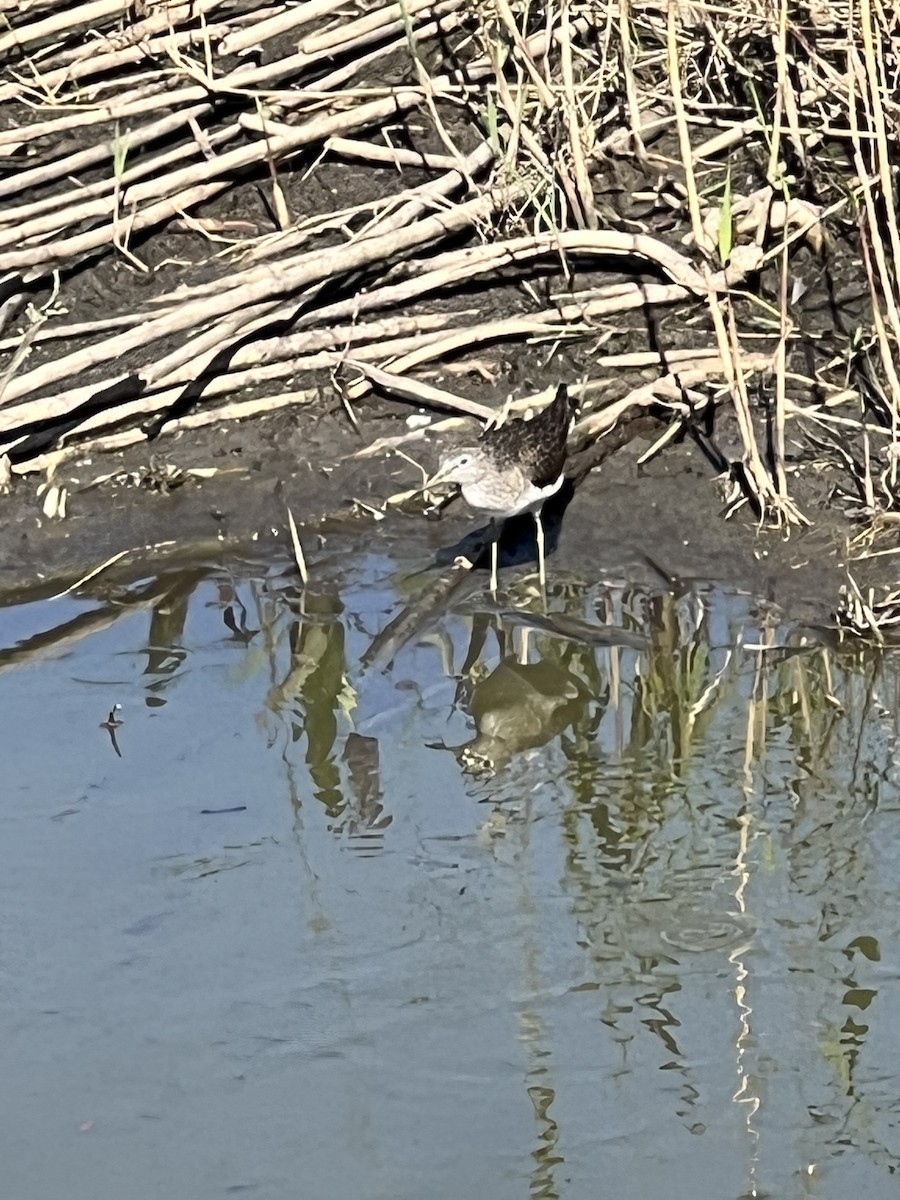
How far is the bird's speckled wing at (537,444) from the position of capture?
6.32 m

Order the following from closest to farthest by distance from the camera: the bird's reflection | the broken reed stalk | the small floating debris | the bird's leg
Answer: the bird's reflection → the small floating debris → the bird's leg → the broken reed stalk

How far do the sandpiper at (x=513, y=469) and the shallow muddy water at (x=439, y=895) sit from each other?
38cm

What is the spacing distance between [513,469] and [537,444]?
208 mm

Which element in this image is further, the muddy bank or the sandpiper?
the muddy bank

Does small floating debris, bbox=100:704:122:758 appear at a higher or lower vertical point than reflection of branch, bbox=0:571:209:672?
lower

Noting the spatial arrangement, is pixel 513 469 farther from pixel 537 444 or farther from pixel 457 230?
pixel 457 230

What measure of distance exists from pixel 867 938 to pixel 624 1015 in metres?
0.70

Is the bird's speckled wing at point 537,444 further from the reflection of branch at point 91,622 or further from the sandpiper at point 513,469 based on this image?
the reflection of branch at point 91,622

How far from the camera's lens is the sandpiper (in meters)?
6.27

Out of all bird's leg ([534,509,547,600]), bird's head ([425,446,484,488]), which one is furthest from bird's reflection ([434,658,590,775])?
bird's head ([425,446,484,488])

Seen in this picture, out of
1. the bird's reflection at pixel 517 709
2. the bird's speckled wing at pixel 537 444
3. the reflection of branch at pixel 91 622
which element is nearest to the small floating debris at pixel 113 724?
the reflection of branch at pixel 91 622

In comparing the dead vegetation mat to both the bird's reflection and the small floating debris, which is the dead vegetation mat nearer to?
the bird's reflection

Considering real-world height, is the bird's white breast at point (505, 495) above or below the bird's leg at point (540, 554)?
above

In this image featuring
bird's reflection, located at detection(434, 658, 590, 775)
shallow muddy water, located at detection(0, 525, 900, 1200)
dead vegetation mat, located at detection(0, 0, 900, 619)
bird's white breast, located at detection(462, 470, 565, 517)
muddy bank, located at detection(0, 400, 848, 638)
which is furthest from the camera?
dead vegetation mat, located at detection(0, 0, 900, 619)
